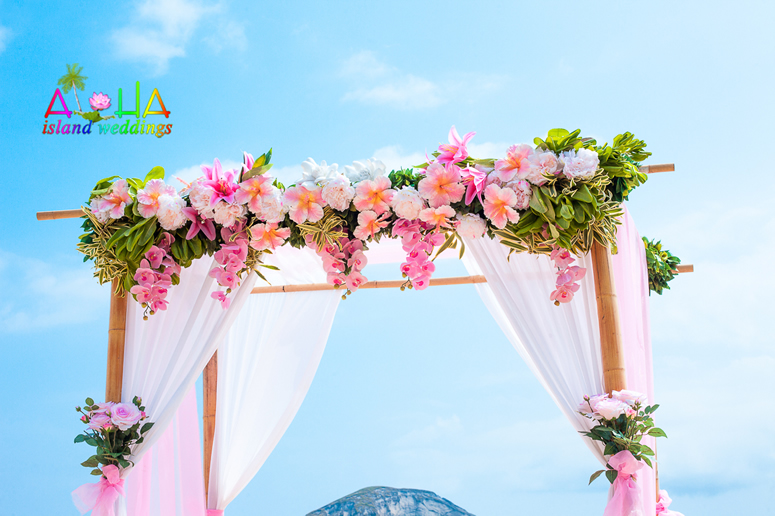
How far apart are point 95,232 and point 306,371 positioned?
1.33 meters

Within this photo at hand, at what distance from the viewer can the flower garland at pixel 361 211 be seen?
8.59 ft

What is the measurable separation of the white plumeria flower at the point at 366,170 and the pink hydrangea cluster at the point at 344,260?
26 centimetres

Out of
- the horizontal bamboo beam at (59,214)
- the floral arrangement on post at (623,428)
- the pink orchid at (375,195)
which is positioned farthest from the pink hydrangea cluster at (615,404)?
the horizontal bamboo beam at (59,214)

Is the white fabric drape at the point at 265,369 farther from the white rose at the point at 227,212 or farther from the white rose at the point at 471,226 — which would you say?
the white rose at the point at 471,226

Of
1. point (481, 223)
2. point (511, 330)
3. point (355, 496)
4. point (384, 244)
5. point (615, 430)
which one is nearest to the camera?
point (615, 430)

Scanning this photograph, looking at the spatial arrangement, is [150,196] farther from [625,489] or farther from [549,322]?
[625,489]

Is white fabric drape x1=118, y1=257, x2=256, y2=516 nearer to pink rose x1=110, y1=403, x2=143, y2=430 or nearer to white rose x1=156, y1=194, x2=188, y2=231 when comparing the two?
pink rose x1=110, y1=403, x2=143, y2=430

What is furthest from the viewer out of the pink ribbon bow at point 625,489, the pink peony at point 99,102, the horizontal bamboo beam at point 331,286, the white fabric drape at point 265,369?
the pink peony at point 99,102

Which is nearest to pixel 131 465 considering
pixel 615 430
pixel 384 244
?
pixel 384 244

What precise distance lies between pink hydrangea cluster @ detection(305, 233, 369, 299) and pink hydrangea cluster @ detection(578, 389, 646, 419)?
1.08 meters

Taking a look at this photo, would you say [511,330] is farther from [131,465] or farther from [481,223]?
[131,465]

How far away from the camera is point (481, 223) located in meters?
2.69

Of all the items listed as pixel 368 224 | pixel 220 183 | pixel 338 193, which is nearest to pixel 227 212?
pixel 220 183

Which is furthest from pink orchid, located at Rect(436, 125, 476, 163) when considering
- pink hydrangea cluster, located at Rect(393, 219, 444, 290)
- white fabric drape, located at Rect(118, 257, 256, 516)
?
white fabric drape, located at Rect(118, 257, 256, 516)
